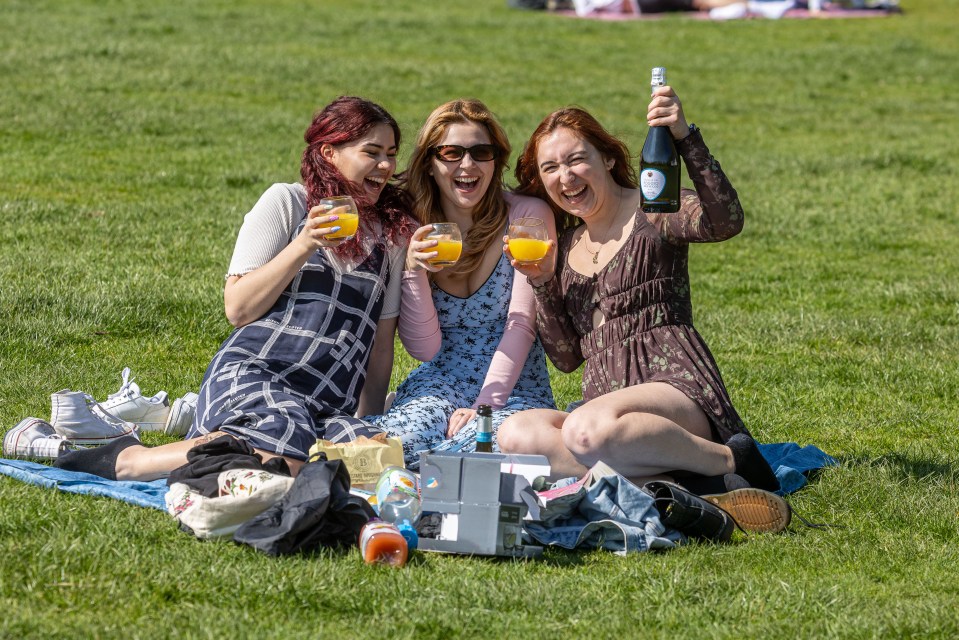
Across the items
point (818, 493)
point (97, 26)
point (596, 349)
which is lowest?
point (818, 493)

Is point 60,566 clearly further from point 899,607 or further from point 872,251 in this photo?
point 872,251

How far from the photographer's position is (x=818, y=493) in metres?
5.43

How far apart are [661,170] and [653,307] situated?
606 millimetres

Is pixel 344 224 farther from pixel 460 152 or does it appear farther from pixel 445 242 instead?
pixel 460 152

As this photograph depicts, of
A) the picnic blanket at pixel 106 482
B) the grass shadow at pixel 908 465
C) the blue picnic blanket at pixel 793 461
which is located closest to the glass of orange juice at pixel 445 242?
the picnic blanket at pixel 106 482

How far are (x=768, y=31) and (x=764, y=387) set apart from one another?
18392 mm

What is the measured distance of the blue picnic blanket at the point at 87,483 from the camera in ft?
16.0

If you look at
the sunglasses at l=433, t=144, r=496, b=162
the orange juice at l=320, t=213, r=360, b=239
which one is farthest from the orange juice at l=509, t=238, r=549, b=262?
the orange juice at l=320, t=213, r=360, b=239

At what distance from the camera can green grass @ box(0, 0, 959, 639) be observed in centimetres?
407

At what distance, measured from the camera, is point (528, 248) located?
531 centimetres

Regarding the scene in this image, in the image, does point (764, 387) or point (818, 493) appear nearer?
point (818, 493)

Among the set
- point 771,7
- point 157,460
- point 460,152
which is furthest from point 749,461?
point 771,7

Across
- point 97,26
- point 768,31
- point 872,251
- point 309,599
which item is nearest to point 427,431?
point 309,599

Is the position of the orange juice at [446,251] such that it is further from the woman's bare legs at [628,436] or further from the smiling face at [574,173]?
the woman's bare legs at [628,436]
